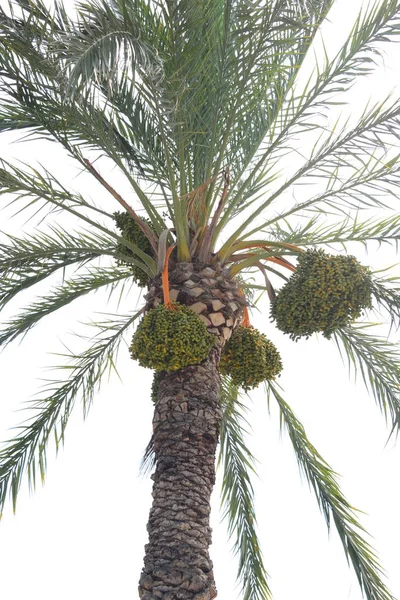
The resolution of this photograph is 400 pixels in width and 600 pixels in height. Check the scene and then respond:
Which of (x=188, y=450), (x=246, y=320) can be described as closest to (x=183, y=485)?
(x=188, y=450)

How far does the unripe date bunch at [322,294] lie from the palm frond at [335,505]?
1.86 metres

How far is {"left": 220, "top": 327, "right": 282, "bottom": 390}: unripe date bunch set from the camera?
7.04m

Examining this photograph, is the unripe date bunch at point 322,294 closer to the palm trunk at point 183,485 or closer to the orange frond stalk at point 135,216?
the palm trunk at point 183,485

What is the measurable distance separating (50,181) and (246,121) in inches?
67.9

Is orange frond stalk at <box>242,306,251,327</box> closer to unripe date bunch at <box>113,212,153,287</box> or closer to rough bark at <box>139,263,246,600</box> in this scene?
rough bark at <box>139,263,246,600</box>

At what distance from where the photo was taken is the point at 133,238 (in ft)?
23.7

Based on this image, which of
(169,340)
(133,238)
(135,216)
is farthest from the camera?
(133,238)

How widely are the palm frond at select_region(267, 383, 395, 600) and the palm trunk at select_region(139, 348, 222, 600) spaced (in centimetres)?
174

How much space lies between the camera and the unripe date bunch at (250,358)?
23.1 feet

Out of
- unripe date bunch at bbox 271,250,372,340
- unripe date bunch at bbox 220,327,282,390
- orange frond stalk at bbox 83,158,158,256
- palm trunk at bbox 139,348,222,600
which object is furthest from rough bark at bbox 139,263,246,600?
unripe date bunch at bbox 271,250,372,340

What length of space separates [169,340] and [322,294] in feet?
3.93

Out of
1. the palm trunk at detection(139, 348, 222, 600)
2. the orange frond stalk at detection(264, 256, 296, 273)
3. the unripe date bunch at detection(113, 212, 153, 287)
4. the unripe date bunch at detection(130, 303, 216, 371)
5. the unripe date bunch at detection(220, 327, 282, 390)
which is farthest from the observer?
the unripe date bunch at detection(113, 212, 153, 287)

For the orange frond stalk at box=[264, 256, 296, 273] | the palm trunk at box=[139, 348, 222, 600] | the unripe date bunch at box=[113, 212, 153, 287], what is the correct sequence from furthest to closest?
the unripe date bunch at box=[113, 212, 153, 287], the orange frond stalk at box=[264, 256, 296, 273], the palm trunk at box=[139, 348, 222, 600]

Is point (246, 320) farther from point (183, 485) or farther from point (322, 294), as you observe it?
point (183, 485)
